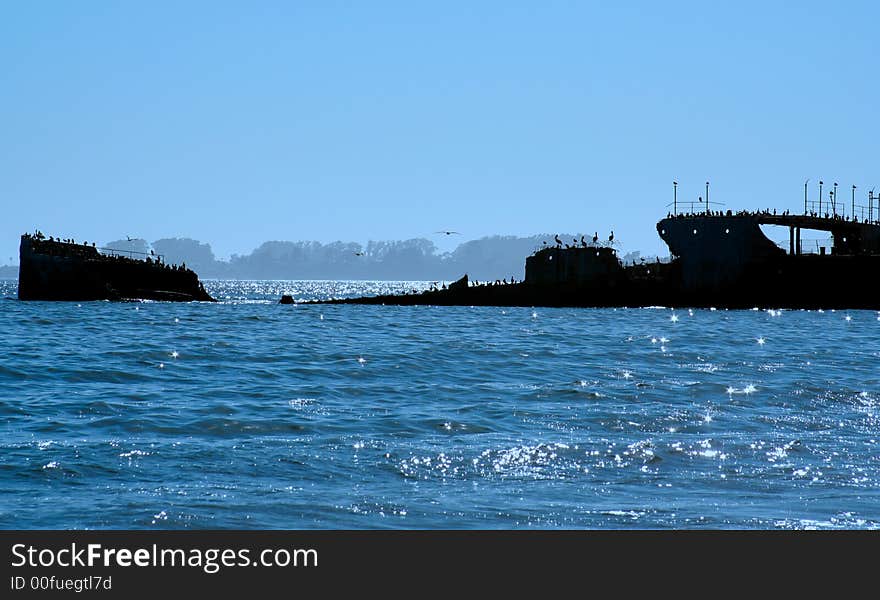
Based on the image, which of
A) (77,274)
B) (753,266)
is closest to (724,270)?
(753,266)

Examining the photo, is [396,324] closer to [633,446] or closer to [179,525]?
[633,446]

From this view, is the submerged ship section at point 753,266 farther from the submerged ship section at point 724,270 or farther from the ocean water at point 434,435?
the ocean water at point 434,435

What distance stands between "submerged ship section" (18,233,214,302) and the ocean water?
42.5 metres

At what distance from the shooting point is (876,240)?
87375 millimetres

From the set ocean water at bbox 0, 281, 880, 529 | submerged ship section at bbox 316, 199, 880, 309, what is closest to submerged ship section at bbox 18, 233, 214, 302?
submerged ship section at bbox 316, 199, 880, 309

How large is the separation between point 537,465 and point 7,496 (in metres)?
8.11

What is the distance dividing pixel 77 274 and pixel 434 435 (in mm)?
70560

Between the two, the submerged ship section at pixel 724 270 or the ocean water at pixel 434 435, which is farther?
the submerged ship section at pixel 724 270

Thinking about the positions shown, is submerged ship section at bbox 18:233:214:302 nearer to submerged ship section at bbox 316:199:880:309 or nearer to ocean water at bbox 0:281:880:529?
submerged ship section at bbox 316:199:880:309

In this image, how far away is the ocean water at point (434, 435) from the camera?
14.2 meters

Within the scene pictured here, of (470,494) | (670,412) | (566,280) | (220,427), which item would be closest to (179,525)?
(470,494)

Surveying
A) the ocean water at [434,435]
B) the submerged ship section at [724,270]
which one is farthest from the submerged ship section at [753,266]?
the ocean water at [434,435]

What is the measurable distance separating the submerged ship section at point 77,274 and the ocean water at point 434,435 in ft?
139

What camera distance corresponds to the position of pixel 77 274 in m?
85.4
